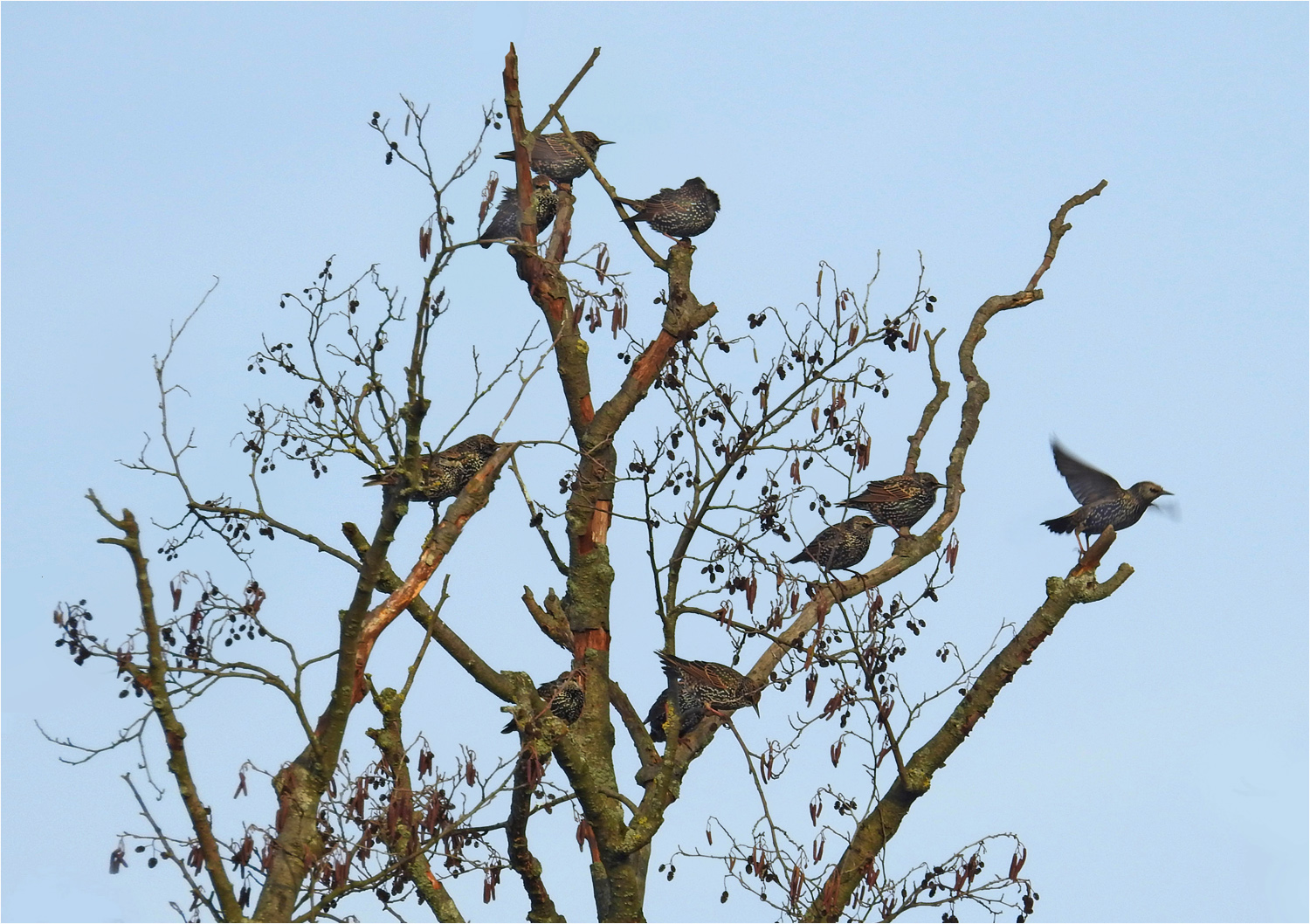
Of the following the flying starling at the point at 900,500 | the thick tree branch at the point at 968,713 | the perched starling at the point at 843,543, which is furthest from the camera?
the flying starling at the point at 900,500

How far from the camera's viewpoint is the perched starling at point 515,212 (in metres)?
12.1

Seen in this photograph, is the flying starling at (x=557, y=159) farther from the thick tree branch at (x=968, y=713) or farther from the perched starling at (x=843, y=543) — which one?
the thick tree branch at (x=968, y=713)

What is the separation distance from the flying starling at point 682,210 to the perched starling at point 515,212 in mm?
738

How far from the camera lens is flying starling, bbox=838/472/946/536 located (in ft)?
36.9

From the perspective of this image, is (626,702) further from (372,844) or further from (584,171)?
(584,171)

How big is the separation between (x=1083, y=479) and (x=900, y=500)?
5.05 feet

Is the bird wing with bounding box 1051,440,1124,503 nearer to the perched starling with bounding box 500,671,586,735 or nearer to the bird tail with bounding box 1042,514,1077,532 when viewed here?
the bird tail with bounding box 1042,514,1077,532

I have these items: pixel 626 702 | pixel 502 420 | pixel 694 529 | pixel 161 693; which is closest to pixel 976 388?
pixel 694 529

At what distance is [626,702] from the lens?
10820 millimetres

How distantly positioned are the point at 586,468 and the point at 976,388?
3.22 m

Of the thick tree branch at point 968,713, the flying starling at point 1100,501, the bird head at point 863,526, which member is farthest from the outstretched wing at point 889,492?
the thick tree branch at point 968,713

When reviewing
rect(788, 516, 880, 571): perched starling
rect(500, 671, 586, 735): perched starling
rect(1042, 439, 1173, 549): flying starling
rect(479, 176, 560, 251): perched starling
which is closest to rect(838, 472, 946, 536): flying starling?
rect(788, 516, 880, 571): perched starling

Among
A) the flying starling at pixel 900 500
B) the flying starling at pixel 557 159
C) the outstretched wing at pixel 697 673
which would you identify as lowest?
the outstretched wing at pixel 697 673

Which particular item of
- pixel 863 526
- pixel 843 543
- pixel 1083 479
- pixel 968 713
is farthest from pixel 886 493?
pixel 968 713
